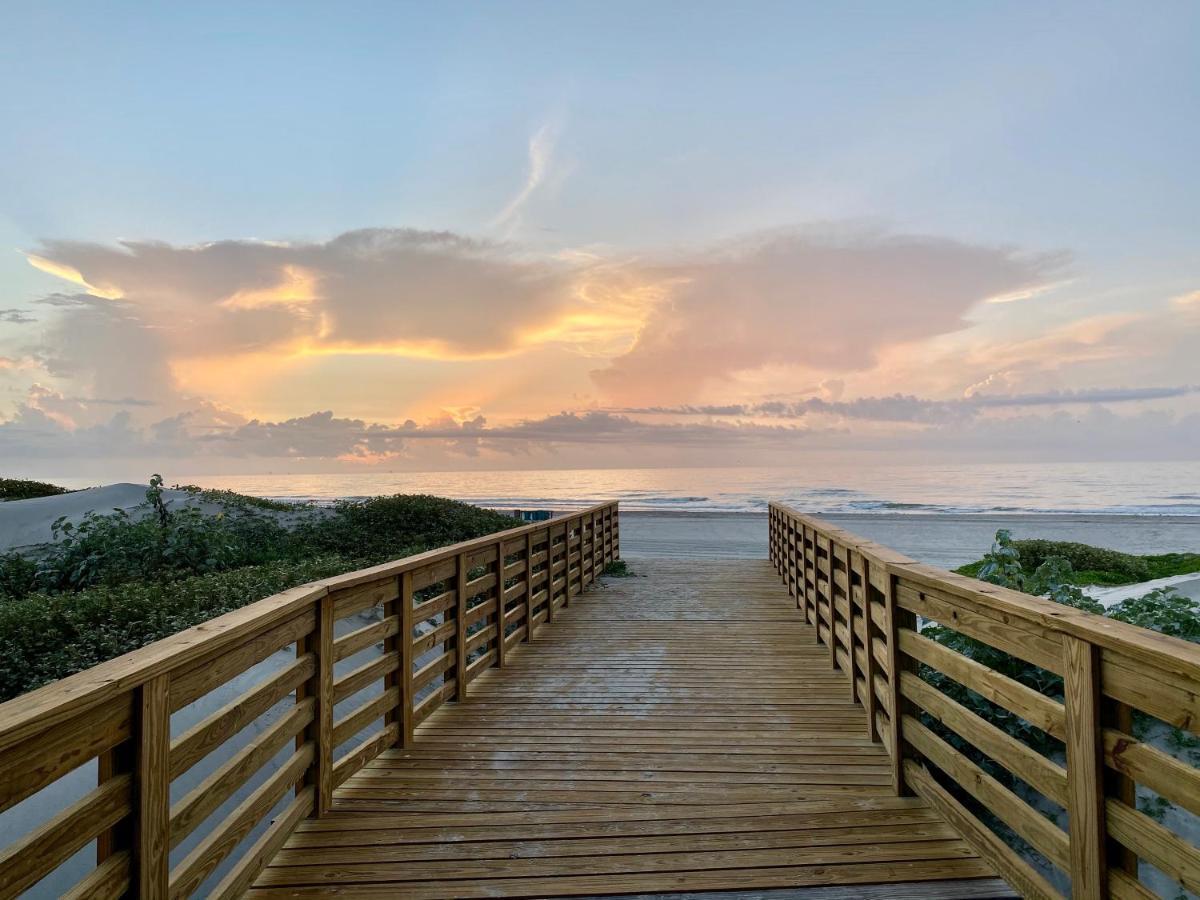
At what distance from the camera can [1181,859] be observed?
1527 mm

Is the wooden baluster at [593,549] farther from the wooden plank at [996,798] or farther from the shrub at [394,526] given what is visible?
the wooden plank at [996,798]

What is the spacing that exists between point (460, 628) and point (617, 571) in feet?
21.9

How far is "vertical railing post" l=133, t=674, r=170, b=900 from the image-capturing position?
67.4 inches

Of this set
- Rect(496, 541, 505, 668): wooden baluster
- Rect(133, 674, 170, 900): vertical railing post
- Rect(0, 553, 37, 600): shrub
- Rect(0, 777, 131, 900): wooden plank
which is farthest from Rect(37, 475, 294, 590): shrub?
Rect(0, 777, 131, 900): wooden plank

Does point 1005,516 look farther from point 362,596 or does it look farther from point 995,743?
point 362,596

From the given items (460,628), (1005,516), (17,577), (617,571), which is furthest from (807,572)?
(1005,516)

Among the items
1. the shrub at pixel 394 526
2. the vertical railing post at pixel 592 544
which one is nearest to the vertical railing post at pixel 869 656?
the vertical railing post at pixel 592 544

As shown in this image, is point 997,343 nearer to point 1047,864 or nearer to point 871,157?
point 871,157

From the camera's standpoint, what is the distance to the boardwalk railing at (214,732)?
144 centimetres

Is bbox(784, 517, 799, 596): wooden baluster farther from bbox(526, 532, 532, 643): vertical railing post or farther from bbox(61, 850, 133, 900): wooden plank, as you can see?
bbox(61, 850, 133, 900): wooden plank

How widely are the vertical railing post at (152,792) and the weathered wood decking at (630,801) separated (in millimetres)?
757

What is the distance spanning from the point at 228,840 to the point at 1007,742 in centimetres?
268

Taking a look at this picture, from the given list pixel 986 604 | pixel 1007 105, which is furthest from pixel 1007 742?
pixel 1007 105

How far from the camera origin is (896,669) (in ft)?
10.8
